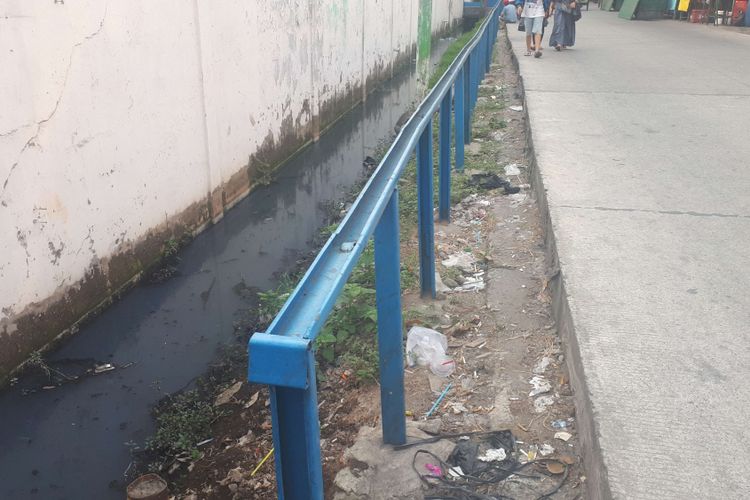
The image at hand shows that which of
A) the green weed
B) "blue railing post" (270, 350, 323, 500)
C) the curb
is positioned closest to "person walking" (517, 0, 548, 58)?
the curb

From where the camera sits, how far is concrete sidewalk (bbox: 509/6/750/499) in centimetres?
212

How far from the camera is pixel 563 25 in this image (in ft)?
38.1

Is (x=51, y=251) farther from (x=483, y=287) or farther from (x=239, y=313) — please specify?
(x=483, y=287)

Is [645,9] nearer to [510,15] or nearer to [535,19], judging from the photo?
[510,15]

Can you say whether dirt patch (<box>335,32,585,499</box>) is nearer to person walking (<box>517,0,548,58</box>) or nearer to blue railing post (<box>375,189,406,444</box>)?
blue railing post (<box>375,189,406,444</box>)

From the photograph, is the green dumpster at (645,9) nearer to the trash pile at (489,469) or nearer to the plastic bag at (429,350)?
the plastic bag at (429,350)

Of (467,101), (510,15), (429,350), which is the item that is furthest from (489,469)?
(510,15)

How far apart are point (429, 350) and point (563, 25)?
32.3ft

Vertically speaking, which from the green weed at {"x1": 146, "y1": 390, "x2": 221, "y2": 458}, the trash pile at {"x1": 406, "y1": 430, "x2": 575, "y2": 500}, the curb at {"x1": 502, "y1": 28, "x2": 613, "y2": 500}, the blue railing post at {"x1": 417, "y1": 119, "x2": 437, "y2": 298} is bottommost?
the green weed at {"x1": 146, "y1": 390, "x2": 221, "y2": 458}

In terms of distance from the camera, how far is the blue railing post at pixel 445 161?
475 cm

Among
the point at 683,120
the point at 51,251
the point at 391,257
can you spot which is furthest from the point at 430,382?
the point at 683,120

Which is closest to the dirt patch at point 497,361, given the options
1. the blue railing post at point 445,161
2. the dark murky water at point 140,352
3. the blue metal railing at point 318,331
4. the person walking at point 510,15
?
the blue railing post at point 445,161

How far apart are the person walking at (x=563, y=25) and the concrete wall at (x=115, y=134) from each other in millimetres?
5926

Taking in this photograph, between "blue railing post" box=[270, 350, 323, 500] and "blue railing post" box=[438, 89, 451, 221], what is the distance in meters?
3.49
